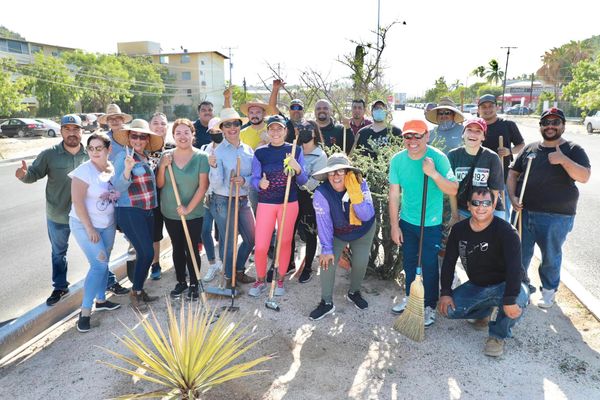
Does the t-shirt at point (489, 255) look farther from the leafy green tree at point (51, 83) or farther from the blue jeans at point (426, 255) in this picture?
the leafy green tree at point (51, 83)

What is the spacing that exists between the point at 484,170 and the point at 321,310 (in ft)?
6.59

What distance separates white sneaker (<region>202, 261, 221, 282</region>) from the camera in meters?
4.86

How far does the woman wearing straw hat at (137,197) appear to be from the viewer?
3.87 metres

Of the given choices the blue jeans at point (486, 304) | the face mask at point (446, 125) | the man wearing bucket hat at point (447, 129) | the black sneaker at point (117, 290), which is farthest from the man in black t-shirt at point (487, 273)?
the black sneaker at point (117, 290)

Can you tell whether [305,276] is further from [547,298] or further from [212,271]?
[547,298]

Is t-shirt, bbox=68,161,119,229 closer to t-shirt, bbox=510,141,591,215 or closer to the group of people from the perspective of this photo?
the group of people

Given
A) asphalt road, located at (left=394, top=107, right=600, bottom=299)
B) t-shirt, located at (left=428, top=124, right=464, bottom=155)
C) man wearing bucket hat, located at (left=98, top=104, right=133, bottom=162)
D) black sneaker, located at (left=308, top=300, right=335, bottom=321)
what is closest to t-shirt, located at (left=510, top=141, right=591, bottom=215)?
t-shirt, located at (left=428, top=124, right=464, bottom=155)

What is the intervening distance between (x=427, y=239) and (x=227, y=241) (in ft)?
6.90

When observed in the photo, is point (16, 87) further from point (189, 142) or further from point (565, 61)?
point (565, 61)

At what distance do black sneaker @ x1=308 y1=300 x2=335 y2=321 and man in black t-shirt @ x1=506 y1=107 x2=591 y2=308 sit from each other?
2.12 metres

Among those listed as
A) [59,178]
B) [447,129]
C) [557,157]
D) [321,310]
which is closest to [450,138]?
[447,129]

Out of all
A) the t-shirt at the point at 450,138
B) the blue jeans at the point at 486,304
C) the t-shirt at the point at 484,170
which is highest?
the t-shirt at the point at 450,138

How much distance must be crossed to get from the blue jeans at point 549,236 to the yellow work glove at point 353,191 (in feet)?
5.99

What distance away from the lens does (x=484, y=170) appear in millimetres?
3691
